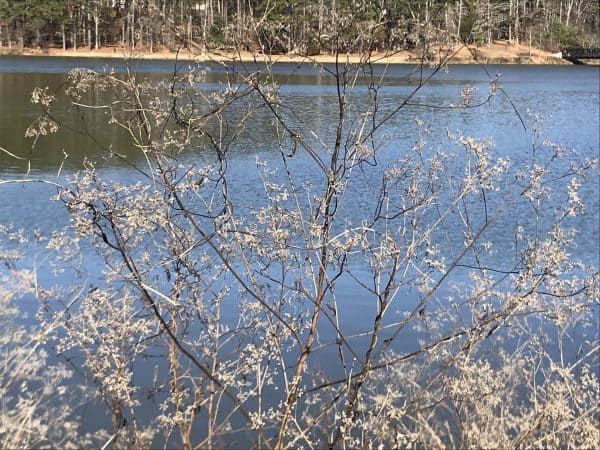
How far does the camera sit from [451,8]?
4.47 m

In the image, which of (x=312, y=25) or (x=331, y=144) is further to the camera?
(x=331, y=144)

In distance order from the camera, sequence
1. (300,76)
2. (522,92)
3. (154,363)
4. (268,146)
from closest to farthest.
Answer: (154,363) → (268,146) → (522,92) → (300,76)

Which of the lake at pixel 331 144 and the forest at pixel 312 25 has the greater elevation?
the forest at pixel 312 25

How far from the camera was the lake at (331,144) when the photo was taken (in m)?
6.05

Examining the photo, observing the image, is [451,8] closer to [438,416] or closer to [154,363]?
[438,416]

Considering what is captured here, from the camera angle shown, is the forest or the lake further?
the lake

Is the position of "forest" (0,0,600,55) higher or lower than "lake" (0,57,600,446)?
higher

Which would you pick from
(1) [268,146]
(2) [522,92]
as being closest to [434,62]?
(1) [268,146]

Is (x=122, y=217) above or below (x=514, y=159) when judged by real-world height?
above

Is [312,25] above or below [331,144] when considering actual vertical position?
above

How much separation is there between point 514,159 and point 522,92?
19.4 metres

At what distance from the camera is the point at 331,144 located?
12883 mm

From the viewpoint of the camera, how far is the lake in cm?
605

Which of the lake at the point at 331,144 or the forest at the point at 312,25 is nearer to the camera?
the forest at the point at 312,25
